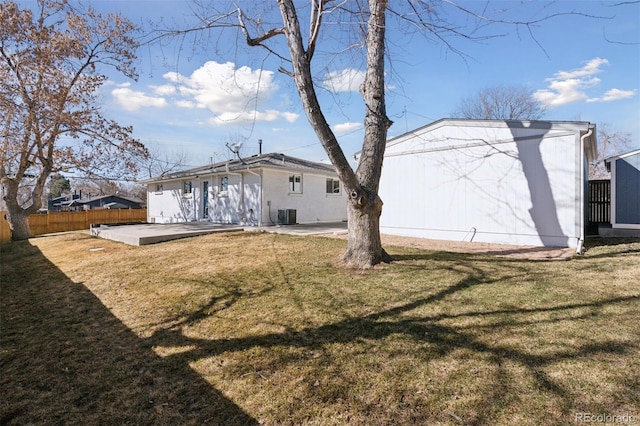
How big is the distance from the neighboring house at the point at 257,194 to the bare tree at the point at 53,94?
9.97 feet

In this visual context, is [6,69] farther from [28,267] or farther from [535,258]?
[535,258]

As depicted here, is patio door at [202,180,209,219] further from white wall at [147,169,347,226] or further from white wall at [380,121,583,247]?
white wall at [380,121,583,247]

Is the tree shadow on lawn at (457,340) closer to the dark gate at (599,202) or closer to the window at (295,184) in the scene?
the dark gate at (599,202)

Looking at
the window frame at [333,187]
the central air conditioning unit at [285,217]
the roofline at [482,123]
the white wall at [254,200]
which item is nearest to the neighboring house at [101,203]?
the white wall at [254,200]

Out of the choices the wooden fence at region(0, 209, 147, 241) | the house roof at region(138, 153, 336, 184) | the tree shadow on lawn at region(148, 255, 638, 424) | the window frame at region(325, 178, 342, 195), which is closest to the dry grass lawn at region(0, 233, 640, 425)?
the tree shadow on lawn at region(148, 255, 638, 424)

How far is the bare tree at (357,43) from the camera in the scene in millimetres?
4980

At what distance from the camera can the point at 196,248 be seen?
329 inches

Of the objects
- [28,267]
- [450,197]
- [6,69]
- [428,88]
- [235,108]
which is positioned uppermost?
[6,69]

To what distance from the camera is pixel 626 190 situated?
8930mm

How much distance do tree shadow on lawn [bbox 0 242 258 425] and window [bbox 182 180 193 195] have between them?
1309 centimetres

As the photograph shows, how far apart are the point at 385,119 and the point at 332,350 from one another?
157 inches

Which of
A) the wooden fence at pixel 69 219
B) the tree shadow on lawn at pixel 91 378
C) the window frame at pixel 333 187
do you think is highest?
the window frame at pixel 333 187

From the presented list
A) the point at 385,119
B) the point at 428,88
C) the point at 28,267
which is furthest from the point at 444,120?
the point at 28,267

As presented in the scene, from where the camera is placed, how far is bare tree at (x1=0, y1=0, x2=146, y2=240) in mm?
12602
